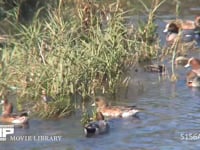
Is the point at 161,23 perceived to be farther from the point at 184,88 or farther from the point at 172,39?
the point at 184,88

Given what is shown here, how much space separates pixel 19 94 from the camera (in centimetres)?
1092

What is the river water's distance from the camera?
946cm

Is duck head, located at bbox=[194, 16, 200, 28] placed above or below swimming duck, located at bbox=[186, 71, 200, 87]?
above

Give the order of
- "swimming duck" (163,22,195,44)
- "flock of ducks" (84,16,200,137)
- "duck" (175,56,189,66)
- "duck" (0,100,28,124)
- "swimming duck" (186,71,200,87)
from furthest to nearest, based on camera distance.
Answer: "swimming duck" (163,22,195,44), "duck" (175,56,189,66), "swimming duck" (186,71,200,87), "duck" (0,100,28,124), "flock of ducks" (84,16,200,137)

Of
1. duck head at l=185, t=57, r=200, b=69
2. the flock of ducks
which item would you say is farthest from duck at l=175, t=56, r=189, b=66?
duck head at l=185, t=57, r=200, b=69

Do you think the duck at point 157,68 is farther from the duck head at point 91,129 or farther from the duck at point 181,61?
the duck head at point 91,129

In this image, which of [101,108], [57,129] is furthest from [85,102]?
[57,129]

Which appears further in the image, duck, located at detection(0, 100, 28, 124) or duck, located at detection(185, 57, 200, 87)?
duck, located at detection(185, 57, 200, 87)

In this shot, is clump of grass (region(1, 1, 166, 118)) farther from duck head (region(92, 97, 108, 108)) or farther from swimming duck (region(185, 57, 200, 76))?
swimming duck (region(185, 57, 200, 76))

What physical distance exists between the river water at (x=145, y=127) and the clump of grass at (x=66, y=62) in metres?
0.32

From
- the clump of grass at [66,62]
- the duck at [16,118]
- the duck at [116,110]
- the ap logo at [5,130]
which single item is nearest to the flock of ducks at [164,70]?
the duck at [116,110]

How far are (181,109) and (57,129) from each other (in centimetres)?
182

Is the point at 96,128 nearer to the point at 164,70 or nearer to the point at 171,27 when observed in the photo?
the point at 164,70

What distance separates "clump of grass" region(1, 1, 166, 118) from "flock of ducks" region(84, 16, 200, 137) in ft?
1.23
